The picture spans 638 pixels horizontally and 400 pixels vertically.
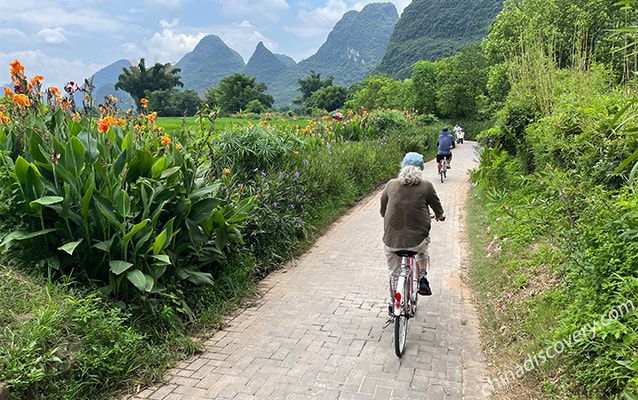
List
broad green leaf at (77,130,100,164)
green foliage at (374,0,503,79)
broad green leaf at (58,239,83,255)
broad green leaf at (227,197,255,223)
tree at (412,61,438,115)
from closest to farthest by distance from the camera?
broad green leaf at (58,239,83,255), broad green leaf at (77,130,100,164), broad green leaf at (227,197,255,223), tree at (412,61,438,115), green foliage at (374,0,503,79)

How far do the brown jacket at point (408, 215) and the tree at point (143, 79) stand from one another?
82.2 m

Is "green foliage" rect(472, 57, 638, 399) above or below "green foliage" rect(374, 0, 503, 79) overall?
below

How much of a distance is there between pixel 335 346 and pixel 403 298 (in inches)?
29.8

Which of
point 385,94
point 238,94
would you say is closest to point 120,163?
point 385,94

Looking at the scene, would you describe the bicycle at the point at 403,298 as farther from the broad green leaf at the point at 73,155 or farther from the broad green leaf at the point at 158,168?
the broad green leaf at the point at 73,155

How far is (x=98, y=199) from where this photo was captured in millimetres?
3641

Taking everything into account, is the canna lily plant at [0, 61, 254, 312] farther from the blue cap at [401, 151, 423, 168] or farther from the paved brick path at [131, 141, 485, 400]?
the blue cap at [401, 151, 423, 168]

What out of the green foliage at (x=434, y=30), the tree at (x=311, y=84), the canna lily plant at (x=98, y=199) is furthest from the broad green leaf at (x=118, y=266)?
the tree at (x=311, y=84)

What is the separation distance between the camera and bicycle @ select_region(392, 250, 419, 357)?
Answer: 370 cm

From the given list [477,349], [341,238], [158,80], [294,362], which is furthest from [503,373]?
[158,80]

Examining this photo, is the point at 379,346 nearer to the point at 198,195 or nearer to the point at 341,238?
the point at 198,195

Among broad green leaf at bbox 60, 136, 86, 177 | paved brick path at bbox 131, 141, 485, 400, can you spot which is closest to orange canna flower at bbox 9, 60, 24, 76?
broad green leaf at bbox 60, 136, 86, 177

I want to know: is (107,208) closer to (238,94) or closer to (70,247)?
(70,247)

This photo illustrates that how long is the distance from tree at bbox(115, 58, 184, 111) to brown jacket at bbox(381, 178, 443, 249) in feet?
270
